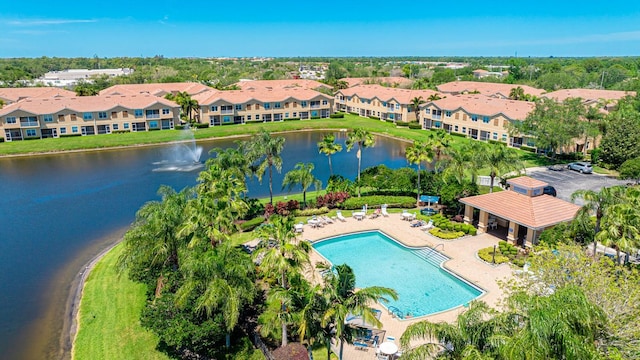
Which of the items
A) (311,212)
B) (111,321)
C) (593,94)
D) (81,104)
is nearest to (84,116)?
(81,104)

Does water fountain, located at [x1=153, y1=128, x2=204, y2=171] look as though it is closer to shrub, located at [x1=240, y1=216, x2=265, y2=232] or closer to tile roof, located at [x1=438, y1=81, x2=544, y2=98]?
shrub, located at [x1=240, y1=216, x2=265, y2=232]

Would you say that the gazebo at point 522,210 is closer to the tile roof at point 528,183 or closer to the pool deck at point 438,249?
the tile roof at point 528,183

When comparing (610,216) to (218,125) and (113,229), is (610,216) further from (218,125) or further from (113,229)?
(218,125)

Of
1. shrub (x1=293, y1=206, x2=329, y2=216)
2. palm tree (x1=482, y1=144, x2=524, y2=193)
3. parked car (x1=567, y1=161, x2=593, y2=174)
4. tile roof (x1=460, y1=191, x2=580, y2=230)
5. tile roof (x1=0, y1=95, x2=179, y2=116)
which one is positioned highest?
tile roof (x1=0, y1=95, x2=179, y2=116)

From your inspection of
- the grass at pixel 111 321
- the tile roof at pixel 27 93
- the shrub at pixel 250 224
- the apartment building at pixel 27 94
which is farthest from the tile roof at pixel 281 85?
the grass at pixel 111 321

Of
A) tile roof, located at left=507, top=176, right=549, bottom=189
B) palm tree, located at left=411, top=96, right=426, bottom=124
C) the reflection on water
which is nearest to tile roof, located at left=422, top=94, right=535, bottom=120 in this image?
palm tree, located at left=411, top=96, right=426, bottom=124

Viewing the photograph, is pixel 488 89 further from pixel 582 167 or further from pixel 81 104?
pixel 81 104

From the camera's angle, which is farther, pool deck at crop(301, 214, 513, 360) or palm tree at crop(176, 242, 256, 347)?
pool deck at crop(301, 214, 513, 360)
